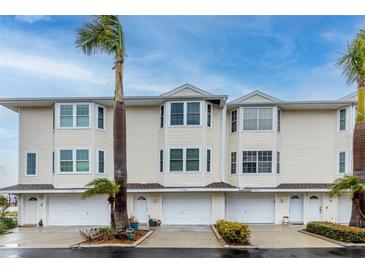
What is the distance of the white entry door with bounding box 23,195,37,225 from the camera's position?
59.8ft

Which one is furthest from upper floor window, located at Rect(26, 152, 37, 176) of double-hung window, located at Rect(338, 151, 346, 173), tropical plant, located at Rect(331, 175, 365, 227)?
double-hung window, located at Rect(338, 151, 346, 173)

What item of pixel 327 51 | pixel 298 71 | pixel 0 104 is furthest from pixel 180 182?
pixel 0 104

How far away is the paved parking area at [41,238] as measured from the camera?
12.0 meters

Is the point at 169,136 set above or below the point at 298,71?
below

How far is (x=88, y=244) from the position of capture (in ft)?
38.1

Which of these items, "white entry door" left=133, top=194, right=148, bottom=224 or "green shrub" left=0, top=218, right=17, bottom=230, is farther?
"white entry door" left=133, top=194, right=148, bottom=224

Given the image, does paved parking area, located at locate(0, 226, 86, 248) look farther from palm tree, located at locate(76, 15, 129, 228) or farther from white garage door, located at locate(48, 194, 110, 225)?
palm tree, located at locate(76, 15, 129, 228)

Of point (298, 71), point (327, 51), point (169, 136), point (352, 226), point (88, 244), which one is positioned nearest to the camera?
point (88, 244)

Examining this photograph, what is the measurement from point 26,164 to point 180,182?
995 cm

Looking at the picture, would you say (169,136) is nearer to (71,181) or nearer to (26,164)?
(71,181)

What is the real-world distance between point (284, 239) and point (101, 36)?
1244cm

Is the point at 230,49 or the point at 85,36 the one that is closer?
the point at 85,36

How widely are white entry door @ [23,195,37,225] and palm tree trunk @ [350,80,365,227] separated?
17.8 m

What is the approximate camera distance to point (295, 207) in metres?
18.6
